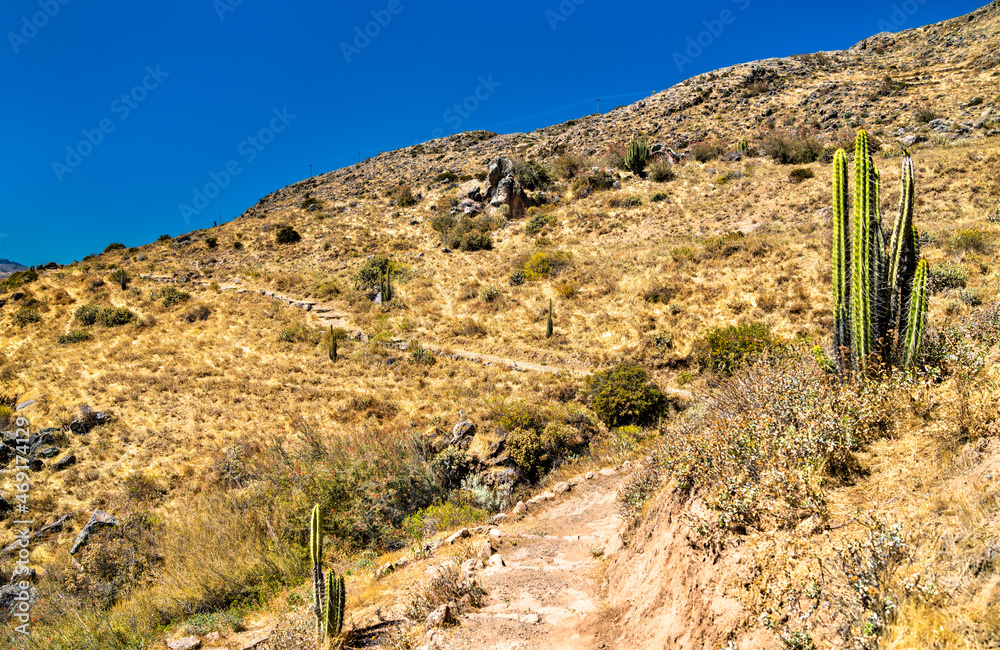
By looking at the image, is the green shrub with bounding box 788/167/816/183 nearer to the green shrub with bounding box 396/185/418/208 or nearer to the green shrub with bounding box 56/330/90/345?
the green shrub with bounding box 396/185/418/208

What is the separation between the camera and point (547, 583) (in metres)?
5.56

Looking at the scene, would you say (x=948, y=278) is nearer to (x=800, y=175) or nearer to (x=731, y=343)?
(x=731, y=343)

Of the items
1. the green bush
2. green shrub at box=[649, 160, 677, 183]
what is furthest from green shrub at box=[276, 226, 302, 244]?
the green bush

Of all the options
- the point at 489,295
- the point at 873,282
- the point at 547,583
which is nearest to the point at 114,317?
the point at 489,295

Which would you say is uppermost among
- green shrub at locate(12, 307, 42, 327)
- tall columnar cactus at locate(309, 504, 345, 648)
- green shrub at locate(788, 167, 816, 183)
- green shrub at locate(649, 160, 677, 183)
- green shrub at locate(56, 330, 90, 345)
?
green shrub at locate(649, 160, 677, 183)

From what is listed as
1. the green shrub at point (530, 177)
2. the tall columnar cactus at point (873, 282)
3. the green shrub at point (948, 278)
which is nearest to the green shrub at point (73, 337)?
the tall columnar cactus at point (873, 282)

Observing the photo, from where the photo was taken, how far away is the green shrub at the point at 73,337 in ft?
69.1

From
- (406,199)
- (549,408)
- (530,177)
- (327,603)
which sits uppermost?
(406,199)

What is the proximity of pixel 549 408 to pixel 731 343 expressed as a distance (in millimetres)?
6745

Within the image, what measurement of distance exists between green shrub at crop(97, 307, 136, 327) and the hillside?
23 centimetres

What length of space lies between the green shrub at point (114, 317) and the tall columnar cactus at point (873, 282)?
3004 cm

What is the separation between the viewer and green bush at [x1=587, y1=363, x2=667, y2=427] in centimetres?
1239

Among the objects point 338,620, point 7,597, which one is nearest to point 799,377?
point 338,620

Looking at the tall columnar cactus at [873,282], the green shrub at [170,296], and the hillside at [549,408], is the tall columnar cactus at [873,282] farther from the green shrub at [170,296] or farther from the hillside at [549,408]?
the green shrub at [170,296]
